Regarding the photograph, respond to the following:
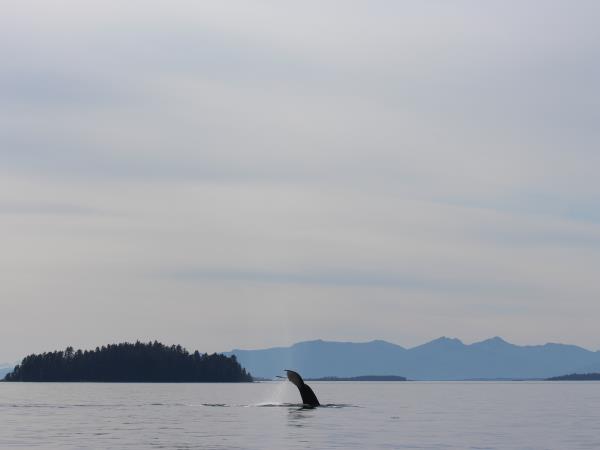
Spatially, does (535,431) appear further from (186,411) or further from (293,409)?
(186,411)

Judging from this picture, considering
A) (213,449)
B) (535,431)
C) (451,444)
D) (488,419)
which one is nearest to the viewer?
(213,449)

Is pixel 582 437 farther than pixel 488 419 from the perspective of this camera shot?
No

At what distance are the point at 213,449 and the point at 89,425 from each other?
22.7 metres

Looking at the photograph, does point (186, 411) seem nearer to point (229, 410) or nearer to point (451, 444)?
point (229, 410)

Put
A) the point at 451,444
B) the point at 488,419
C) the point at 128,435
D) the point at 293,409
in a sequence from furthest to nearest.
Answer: the point at 293,409, the point at 488,419, the point at 128,435, the point at 451,444

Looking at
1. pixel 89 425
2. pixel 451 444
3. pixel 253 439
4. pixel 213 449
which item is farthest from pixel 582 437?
pixel 89 425

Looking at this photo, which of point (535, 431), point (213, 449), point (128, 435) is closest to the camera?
point (213, 449)

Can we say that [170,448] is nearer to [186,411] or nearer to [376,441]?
[376,441]

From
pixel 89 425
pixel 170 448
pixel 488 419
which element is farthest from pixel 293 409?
pixel 170 448

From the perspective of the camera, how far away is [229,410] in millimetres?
99500

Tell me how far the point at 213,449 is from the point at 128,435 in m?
11.8

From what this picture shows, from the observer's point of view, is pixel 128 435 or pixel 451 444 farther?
pixel 128 435

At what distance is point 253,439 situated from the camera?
62031 millimetres

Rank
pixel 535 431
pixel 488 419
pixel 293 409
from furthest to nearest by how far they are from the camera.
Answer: pixel 293 409 < pixel 488 419 < pixel 535 431
